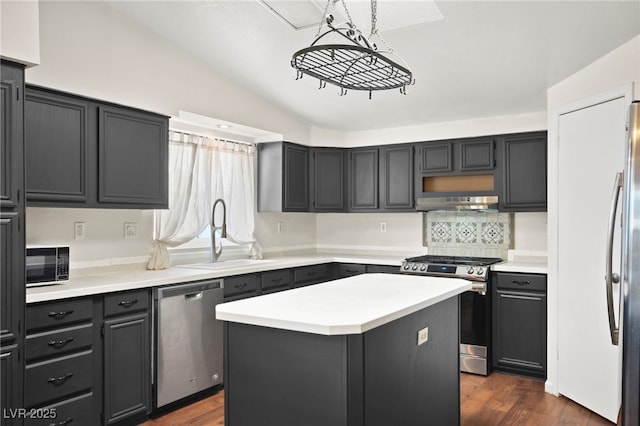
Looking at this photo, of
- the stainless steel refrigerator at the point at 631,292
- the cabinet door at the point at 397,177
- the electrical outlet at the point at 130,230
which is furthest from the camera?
the cabinet door at the point at 397,177

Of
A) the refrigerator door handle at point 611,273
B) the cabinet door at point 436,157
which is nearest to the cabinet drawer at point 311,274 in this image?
the cabinet door at point 436,157

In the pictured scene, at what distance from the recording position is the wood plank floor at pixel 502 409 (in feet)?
10.8

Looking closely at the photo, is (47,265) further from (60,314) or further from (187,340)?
(187,340)

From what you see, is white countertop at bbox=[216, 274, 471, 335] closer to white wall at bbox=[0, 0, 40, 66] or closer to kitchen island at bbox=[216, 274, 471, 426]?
kitchen island at bbox=[216, 274, 471, 426]

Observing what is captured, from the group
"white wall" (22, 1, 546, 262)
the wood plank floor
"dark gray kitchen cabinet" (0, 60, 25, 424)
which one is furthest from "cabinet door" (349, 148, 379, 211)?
"dark gray kitchen cabinet" (0, 60, 25, 424)

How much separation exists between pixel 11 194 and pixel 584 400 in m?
3.80

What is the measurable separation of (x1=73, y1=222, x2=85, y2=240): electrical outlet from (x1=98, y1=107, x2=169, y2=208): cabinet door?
31 centimetres

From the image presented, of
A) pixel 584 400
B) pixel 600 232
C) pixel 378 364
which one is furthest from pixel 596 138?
pixel 378 364

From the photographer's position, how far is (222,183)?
469cm

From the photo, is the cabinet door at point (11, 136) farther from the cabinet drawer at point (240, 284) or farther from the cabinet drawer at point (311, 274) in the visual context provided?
the cabinet drawer at point (311, 274)

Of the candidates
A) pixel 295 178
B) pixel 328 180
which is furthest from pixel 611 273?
pixel 328 180

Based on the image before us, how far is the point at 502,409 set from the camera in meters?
3.52

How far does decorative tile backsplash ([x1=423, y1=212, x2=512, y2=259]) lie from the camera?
194 inches

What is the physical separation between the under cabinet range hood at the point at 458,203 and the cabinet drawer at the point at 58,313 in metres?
3.20
